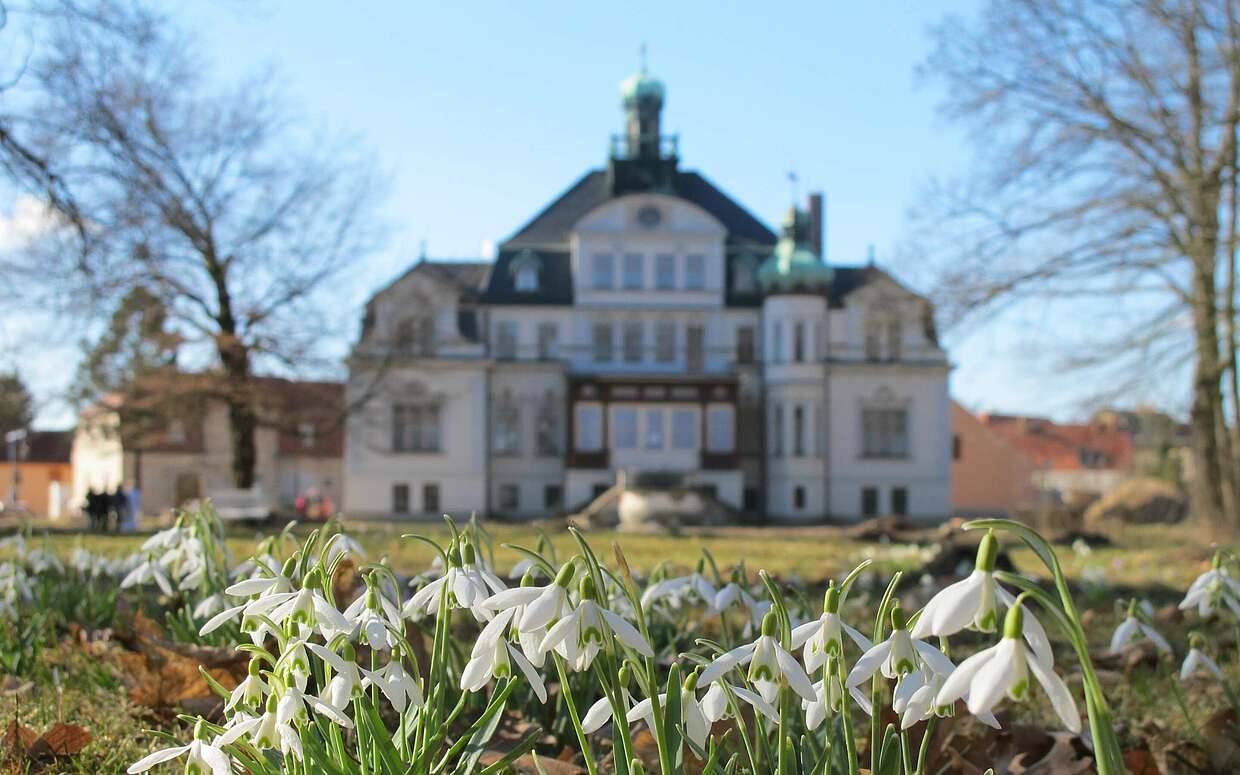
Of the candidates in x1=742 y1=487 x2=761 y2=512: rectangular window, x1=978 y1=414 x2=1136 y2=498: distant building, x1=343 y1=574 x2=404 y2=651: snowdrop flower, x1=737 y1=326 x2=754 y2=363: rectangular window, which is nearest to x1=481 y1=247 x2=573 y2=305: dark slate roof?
x1=737 y1=326 x2=754 y2=363: rectangular window

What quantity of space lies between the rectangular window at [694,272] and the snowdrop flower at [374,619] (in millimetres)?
42311

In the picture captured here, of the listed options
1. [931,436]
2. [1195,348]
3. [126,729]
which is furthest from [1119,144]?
[931,436]

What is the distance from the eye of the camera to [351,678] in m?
2.21

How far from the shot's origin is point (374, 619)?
2.35 meters

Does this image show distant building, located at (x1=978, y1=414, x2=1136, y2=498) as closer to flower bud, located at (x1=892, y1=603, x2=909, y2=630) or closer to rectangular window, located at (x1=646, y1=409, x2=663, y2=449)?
rectangular window, located at (x1=646, y1=409, x2=663, y2=449)

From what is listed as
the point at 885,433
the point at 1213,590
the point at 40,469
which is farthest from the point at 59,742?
the point at 40,469

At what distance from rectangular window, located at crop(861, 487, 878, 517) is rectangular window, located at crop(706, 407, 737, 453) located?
5.33 meters

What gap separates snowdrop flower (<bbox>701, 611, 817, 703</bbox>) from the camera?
1987 mm

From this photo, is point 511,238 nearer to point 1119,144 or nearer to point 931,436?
point 931,436

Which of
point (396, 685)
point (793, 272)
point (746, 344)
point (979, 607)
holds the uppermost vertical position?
point (793, 272)

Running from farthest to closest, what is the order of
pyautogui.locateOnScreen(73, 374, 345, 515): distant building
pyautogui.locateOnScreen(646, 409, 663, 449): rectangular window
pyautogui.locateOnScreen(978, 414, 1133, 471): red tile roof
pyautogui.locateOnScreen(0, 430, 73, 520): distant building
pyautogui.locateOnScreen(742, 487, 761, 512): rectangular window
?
pyautogui.locateOnScreen(978, 414, 1133, 471): red tile roof
pyautogui.locateOnScreen(0, 430, 73, 520): distant building
pyautogui.locateOnScreen(73, 374, 345, 515): distant building
pyautogui.locateOnScreen(742, 487, 761, 512): rectangular window
pyautogui.locateOnScreen(646, 409, 663, 449): rectangular window

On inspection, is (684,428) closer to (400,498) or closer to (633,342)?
(633,342)

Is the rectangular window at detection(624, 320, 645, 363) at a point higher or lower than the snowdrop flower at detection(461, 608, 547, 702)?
higher

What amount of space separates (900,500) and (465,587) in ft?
147
